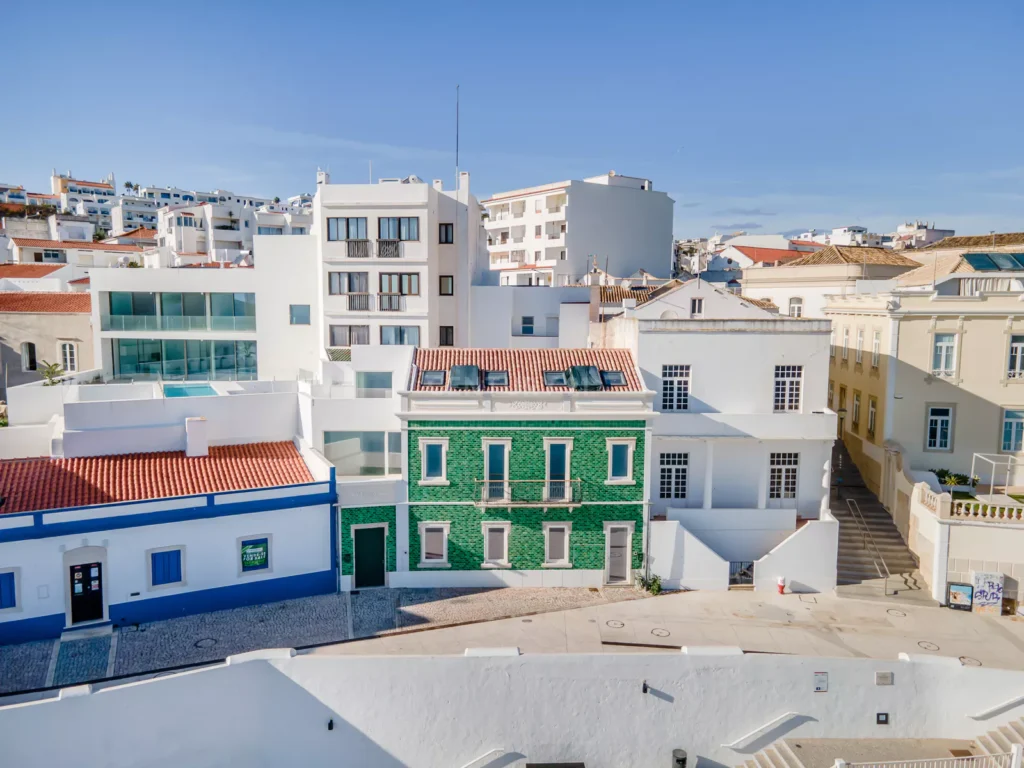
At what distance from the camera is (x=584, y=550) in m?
30.1

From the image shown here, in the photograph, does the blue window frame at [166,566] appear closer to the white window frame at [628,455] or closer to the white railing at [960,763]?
the white window frame at [628,455]

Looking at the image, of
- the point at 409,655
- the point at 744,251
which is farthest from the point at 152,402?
the point at 744,251

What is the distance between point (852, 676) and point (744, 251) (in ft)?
179

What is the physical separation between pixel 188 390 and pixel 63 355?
14800mm

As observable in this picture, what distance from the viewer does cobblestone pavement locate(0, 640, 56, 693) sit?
72.9 feet

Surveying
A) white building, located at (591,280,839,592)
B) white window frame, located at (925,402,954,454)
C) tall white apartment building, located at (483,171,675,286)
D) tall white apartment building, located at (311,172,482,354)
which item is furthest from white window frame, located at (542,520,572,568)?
tall white apartment building, located at (483,171,675,286)

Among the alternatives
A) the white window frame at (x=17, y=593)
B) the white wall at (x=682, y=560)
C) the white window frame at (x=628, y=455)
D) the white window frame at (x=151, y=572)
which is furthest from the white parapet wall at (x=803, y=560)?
the white window frame at (x=17, y=593)

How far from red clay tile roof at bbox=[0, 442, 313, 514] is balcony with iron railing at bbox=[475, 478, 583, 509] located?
257 inches

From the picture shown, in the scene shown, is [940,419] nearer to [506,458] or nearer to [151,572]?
[506,458]

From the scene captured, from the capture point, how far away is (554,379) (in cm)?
3084

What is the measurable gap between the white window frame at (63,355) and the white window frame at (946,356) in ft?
142

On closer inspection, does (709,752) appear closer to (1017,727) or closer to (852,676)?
(852,676)

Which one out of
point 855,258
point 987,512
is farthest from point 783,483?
point 855,258

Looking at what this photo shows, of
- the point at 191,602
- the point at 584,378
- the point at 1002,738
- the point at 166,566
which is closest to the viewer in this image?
the point at 1002,738
